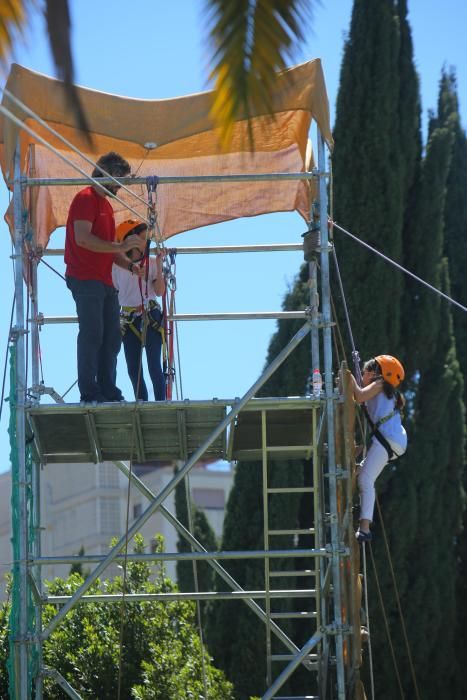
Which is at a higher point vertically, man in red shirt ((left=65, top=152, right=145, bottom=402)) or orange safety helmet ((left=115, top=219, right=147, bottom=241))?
orange safety helmet ((left=115, top=219, right=147, bottom=241))

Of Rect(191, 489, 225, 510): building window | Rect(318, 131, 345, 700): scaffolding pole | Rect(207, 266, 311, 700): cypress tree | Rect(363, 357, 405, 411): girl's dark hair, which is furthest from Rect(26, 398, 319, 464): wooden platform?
Rect(191, 489, 225, 510): building window

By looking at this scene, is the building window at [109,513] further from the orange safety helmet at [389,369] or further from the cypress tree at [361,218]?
the orange safety helmet at [389,369]

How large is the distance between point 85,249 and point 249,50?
481 cm

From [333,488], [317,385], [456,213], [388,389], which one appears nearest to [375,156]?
[456,213]

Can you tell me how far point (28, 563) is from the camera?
32.2 ft

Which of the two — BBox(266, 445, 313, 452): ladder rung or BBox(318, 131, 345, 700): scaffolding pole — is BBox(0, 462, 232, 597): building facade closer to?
BBox(266, 445, 313, 452): ladder rung

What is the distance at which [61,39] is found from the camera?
16.9ft

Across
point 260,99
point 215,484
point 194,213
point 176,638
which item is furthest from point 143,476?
point 260,99

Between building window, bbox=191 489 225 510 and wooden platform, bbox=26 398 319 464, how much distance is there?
116 ft

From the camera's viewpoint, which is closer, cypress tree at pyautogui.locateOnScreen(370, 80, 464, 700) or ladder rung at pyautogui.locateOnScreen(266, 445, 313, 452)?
ladder rung at pyautogui.locateOnScreen(266, 445, 313, 452)

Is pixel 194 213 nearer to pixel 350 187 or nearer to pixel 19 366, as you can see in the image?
pixel 19 366

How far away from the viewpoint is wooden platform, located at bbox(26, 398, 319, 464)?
10.0 metres

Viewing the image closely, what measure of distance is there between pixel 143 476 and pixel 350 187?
27332 millimetres

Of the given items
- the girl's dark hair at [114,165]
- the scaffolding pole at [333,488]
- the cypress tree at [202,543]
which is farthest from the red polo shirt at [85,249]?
the cypress tree at [202,543]
